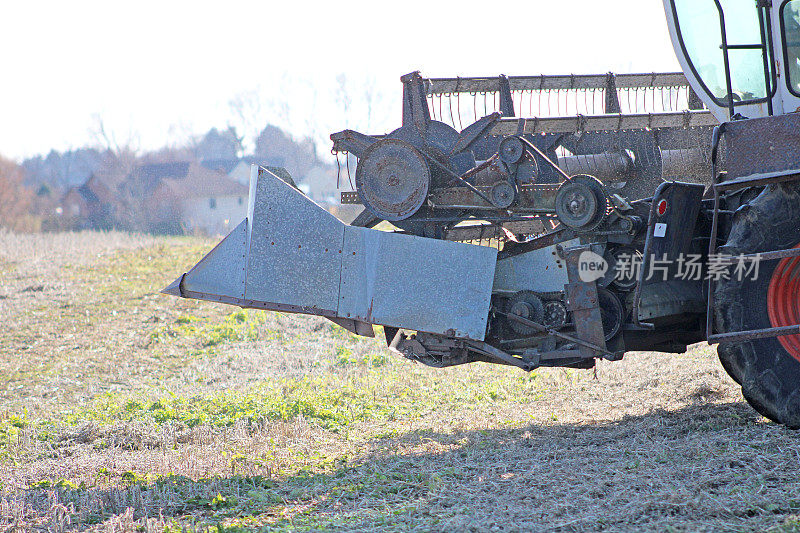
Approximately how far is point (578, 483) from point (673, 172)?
364 centimetres

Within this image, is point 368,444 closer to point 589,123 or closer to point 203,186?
point 589,123

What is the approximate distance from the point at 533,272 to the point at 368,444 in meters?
1.69

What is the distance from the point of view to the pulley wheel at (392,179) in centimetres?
554

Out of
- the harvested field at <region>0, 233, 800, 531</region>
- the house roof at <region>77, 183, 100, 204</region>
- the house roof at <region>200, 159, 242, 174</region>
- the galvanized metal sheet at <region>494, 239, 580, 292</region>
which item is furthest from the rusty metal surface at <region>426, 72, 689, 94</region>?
the house roof at <region>200, 159, 242, 174</region>

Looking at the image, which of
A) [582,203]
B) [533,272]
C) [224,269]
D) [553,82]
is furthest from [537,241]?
[553,82]

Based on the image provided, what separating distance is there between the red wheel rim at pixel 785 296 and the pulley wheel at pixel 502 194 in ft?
5.79

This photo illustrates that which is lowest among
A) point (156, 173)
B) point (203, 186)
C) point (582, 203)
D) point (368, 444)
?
point (368, 444)

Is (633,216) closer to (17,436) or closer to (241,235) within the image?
(241,235)

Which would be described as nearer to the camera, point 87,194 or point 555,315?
point 555,315

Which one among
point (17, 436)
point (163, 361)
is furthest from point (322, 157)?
point (17, 436)

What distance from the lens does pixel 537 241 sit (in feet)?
17.7

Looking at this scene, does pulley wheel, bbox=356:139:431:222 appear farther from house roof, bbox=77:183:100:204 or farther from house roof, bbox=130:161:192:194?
house roof, bbox=77:183:100:204

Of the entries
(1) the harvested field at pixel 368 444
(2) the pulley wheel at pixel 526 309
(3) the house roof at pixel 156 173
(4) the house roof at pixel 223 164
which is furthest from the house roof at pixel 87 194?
(2) the pulley wheel at pixel 526 309

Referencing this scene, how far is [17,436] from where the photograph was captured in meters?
6.06
